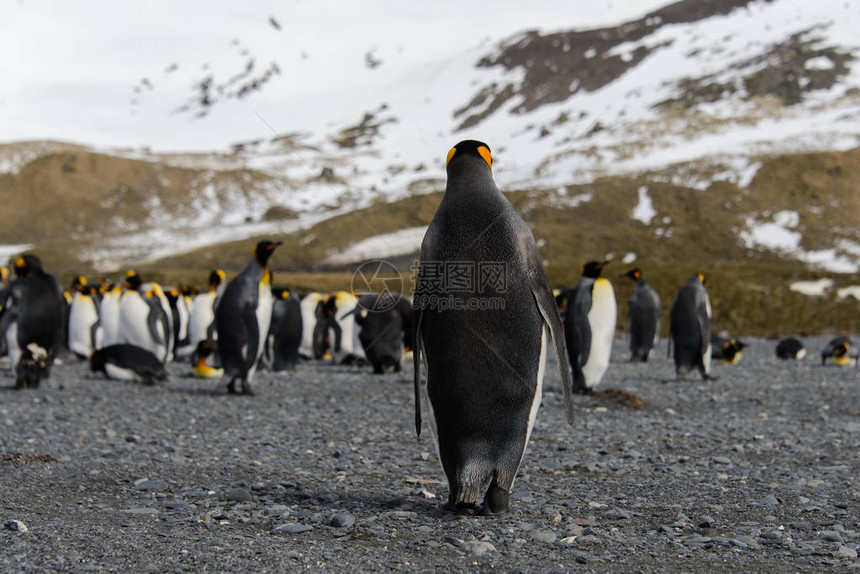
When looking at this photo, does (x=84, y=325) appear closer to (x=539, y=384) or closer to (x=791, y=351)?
(x=539, y=384)

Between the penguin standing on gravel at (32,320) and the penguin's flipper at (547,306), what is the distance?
7.39m

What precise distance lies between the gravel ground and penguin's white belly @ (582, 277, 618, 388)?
3.72ft

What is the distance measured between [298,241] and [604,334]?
136 feet

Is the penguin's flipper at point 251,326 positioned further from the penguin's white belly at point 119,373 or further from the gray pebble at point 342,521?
the gray pebble at point 342,521

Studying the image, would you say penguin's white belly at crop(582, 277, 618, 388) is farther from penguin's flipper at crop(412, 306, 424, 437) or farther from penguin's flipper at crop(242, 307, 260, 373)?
penguin's flipper at crop(412, 306, 424, 437)

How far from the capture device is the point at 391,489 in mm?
4812

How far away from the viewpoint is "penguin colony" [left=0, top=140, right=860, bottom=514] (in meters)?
4.08

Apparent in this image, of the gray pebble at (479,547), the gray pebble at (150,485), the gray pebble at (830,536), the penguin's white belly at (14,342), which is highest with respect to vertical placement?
the penguin's white belly at (14,342)

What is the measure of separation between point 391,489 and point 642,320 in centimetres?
1125

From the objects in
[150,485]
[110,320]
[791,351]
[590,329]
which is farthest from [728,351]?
[150,485]

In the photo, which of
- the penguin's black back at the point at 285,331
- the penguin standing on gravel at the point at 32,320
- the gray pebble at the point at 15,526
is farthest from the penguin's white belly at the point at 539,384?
the penguin's black back at the point at 285,331

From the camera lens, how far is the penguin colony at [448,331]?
4.08 metres

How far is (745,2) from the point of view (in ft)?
393

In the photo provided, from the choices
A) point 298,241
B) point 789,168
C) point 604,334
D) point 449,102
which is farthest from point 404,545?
point 449,102
